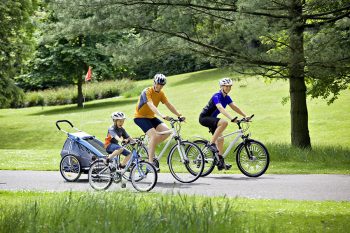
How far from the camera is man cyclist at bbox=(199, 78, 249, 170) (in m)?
11.7

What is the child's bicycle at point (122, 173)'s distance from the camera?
9828 mm

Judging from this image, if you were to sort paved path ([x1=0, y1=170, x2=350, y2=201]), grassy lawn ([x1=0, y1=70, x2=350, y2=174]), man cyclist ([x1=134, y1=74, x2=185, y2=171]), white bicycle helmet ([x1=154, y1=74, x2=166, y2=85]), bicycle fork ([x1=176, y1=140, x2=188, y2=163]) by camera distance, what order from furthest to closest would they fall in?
1. grassy lawn ([x1=0, y1=70, x2=350, y2=174])
2. bicycle fork ([x1=176, y1=140, x2=188, y2=163])
3. man cyclist ([x1=134, y1=74, x2=185, y2=171])
4. white bicycle helmet ([x1=154, y1=74, x2=166, y2=85])
5. paved path ([x1=0, y1=170, x2=350, y2=201])

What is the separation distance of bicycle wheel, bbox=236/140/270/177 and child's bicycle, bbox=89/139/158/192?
2456mm

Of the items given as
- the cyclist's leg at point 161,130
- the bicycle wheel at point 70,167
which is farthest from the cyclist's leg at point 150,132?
the bicycle wheel at point 70,167

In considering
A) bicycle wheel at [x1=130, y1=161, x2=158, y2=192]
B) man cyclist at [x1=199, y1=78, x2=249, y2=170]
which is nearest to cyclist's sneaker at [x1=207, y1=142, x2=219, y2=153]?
man cyclist at [x1=199, y1=78, x2=249, y2=170]

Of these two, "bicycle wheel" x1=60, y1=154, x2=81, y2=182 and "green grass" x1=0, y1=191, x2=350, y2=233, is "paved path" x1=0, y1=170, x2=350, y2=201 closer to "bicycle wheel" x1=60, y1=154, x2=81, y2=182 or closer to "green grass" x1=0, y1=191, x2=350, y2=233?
"bicycle wheel" x1=60, y1=154, x2=81, y2=182

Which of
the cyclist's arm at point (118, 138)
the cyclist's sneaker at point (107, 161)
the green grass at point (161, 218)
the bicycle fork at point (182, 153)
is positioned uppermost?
the cyclist's arm at point (118, 138)

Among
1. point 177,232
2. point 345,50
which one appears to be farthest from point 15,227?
point 345,50

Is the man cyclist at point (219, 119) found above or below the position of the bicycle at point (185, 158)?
above

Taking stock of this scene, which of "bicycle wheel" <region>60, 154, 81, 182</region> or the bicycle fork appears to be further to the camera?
"bicycle wheel" <region>60, 154, 81, 182</region>

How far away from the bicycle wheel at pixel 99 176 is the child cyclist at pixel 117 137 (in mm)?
142

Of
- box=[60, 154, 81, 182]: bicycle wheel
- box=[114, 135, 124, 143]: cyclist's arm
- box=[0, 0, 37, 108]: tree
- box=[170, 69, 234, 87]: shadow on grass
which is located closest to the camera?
box=[114, 135, 124, 143]: cyclist's arm

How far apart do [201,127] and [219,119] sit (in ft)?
48.7

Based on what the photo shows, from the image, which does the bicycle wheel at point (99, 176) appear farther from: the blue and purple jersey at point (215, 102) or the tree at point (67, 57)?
the tree at point (67, 57)
